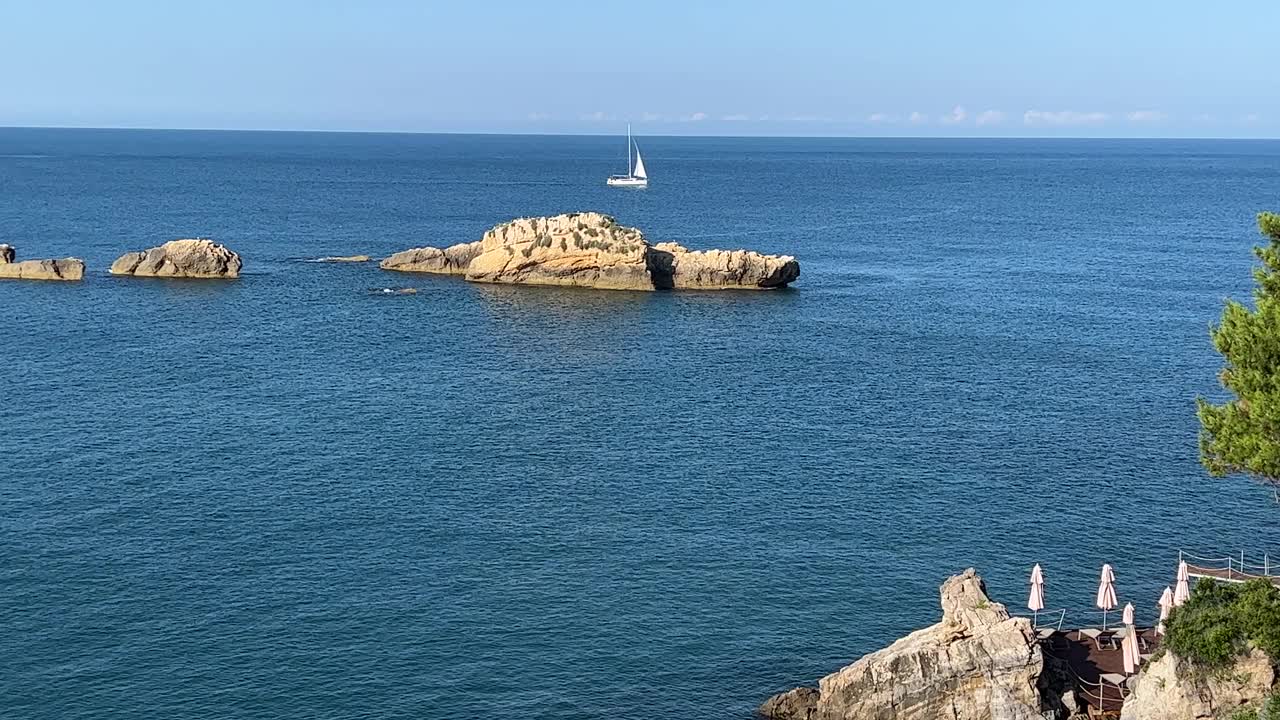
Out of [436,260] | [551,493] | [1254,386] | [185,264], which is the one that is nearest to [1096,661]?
[1254,386]

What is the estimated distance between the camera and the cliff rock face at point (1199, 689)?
4016 cm


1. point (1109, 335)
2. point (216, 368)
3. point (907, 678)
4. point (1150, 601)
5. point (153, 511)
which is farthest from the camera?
point (1109, 335)

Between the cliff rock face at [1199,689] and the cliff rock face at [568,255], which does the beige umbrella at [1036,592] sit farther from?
the cliff rock face at [568,255]

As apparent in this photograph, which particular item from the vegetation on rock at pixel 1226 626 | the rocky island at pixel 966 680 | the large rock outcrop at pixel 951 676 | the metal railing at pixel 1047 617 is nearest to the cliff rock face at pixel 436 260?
the metal railing at pixel 1047 617

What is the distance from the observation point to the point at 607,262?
137 metres

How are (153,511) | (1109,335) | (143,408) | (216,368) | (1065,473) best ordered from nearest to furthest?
(153,511), (1065,473), (143,408), (216,368), (1109,335)

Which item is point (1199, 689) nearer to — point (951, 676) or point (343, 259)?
point (951, 676)

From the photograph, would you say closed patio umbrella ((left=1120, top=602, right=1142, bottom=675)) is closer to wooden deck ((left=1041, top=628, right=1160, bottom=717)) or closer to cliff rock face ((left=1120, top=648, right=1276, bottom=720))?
wooden deck ((left=1041, top=628, right=1160, bottom=717))

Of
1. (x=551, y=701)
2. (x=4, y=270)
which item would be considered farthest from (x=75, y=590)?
(x=4, y=270)

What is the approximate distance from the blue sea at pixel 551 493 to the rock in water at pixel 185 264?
15.6 metres

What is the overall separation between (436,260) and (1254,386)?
394ft

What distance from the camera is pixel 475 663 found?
52531 millimetres

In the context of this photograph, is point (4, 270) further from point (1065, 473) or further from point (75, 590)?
point (1065, 473)

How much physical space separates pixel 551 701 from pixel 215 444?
1430 inches
